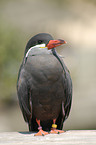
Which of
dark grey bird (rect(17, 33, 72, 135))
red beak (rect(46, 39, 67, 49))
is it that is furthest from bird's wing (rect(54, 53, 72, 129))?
red beak (rect(46, 39, 67, 49))

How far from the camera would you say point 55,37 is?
9336 millimetres

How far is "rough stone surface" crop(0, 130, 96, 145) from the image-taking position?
2180mm

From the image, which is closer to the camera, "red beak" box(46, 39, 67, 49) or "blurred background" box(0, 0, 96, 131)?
"red beak" box(46, 39, 67, 49)

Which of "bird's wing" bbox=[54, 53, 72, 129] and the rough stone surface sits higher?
"bird's wing" bbox=[54, 53, 72, 129]

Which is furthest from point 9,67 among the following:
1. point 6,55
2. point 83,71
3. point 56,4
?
point 56,4

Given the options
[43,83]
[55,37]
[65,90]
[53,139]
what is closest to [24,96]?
[43,83]

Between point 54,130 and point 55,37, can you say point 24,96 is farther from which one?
point 55,37

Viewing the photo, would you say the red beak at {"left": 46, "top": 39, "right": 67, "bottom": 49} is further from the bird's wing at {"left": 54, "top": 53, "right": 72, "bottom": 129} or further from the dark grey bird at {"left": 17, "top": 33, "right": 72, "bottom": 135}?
the bird's wing at {"left": 54, "top": 53, "right": 72, "bottom": 129}

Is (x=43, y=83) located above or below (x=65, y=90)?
above

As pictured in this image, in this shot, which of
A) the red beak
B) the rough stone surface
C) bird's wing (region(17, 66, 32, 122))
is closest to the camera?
the rough stone surface

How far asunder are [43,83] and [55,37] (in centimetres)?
691

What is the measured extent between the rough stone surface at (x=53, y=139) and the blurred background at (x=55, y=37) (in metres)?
6.04

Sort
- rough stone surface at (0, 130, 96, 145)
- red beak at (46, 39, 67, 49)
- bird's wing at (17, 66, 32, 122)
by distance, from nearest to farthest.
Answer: rough stone surface at (0, 130, 96, 145)
red beak at (46, 39, 67, 49)
bird's wing at (17, 66, 32, 122)

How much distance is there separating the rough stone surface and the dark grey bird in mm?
177
